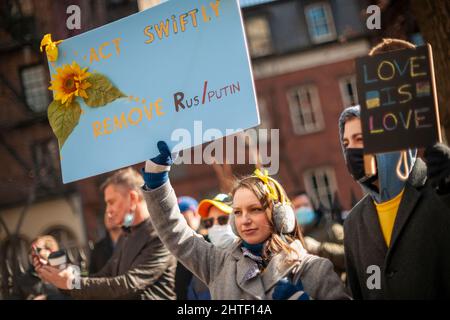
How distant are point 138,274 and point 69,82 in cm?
122

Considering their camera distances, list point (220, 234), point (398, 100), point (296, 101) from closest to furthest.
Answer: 1. point (398, 100)
2. point (220, 234)
3. point (296, 101)

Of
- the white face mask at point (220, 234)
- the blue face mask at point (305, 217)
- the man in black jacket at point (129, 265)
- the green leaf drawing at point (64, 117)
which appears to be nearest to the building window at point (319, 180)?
the blue face mask at point (305, 217)

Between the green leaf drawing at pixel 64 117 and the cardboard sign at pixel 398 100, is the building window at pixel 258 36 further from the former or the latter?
the cardboard sign at pixel 398 100

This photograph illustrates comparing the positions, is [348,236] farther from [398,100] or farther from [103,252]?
[103,252]

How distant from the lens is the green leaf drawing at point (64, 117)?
2992 mm

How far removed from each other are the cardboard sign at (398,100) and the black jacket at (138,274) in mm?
1751

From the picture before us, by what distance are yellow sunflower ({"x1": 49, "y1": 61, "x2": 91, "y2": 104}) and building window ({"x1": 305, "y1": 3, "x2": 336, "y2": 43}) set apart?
802 inches

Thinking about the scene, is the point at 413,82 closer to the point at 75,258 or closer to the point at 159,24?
the point at 159,24

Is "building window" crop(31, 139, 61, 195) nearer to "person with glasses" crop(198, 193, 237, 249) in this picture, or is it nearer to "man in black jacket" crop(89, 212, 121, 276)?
"man in black jacket" crop(89, 212, 121, 276)

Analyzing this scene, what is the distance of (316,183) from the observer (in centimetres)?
2214

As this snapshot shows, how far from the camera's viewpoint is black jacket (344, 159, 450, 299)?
236 centimetres

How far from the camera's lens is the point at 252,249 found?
102 inches

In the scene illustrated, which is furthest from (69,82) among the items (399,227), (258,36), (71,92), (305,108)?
(258,36)
